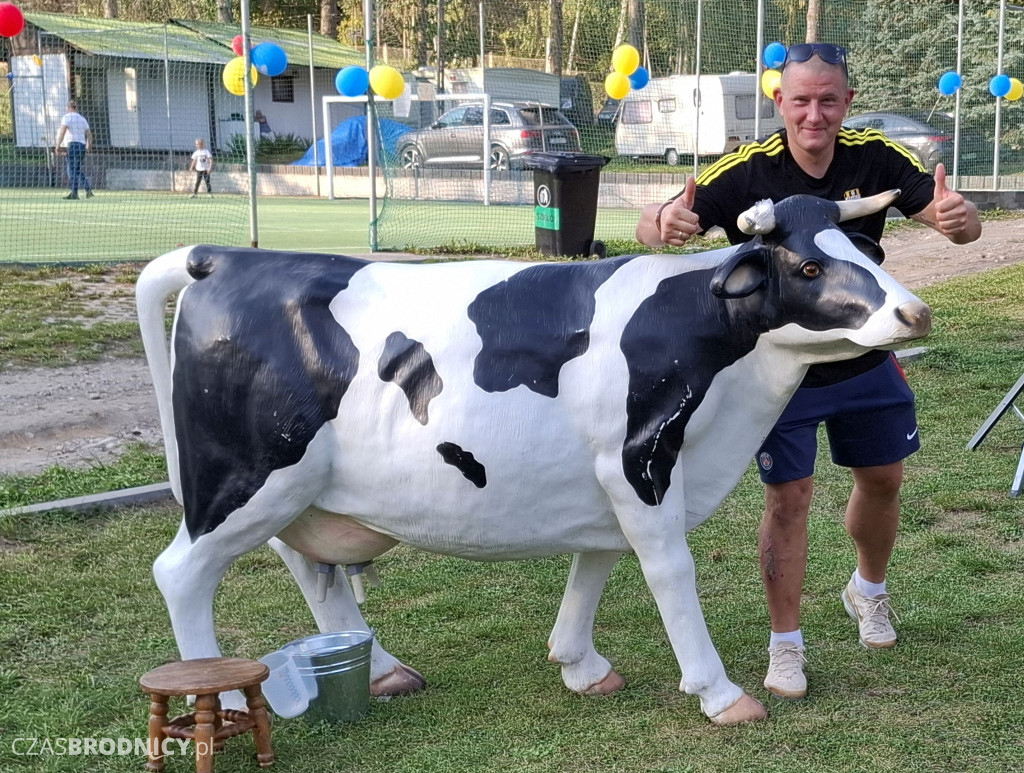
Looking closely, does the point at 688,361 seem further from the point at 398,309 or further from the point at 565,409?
the point at 398,309

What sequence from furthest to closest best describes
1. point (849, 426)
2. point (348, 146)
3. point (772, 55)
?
point (348, 146) < point (772, 55) < point (849, 426)

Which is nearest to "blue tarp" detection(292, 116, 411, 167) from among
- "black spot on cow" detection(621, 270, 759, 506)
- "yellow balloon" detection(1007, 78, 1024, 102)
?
"yellow balloon" detection(1007, 78, 1024, 102)

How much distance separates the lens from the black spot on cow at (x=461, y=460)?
3.27 metres

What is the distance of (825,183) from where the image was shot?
387 centimetres

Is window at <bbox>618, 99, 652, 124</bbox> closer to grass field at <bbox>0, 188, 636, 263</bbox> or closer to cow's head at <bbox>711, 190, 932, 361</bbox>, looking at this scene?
grass field at <bbox>0, 188, 636, 263</bbox>

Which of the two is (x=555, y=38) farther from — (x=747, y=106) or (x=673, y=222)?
(x=673, y=222)

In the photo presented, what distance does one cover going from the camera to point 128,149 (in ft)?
86.1

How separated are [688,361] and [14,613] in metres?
2.70

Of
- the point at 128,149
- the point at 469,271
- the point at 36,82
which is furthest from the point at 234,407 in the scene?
Result: the point at 36,82

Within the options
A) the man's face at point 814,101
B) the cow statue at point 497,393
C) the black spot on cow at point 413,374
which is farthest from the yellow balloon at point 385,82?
the black spot on cow at point 413,374

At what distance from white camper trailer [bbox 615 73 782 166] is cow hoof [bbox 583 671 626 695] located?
1603cm

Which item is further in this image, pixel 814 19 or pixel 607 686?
pixel 814 19

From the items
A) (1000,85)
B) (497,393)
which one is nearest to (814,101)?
(497,393)

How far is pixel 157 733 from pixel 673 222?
198 cm
